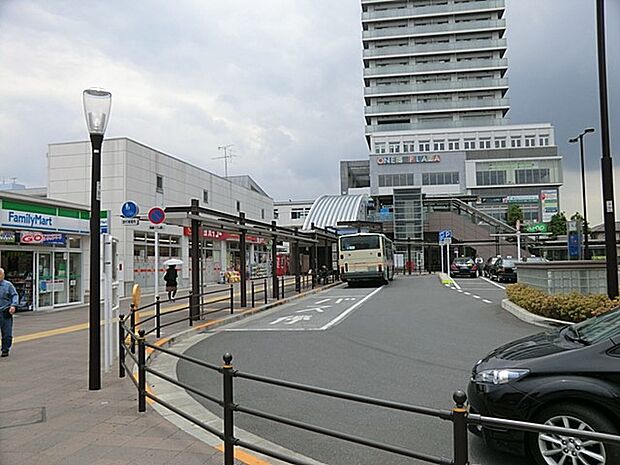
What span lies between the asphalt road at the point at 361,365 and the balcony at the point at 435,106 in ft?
298

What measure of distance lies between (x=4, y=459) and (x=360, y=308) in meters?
16.0

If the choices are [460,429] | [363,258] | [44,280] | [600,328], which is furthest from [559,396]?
[363,258]

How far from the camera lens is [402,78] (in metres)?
107

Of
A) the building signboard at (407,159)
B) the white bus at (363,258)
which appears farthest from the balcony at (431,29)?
the white bus at (363,258)

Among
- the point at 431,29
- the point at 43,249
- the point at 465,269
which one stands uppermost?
the point at 431,29

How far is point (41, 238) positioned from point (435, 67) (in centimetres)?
9607

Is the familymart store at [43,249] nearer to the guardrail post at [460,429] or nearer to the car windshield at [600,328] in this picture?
the car windshield at [600,328]

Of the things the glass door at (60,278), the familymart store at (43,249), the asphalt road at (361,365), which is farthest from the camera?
the glass door at (60,278)

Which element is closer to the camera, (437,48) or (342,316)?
(342,316)

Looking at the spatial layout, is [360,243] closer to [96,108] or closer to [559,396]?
[96,108]

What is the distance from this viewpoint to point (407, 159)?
9562cm

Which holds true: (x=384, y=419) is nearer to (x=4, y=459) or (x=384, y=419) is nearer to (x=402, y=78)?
(x=4, y=459)

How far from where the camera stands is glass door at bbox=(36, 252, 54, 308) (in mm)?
20766

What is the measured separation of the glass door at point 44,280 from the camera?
20.8 meters
